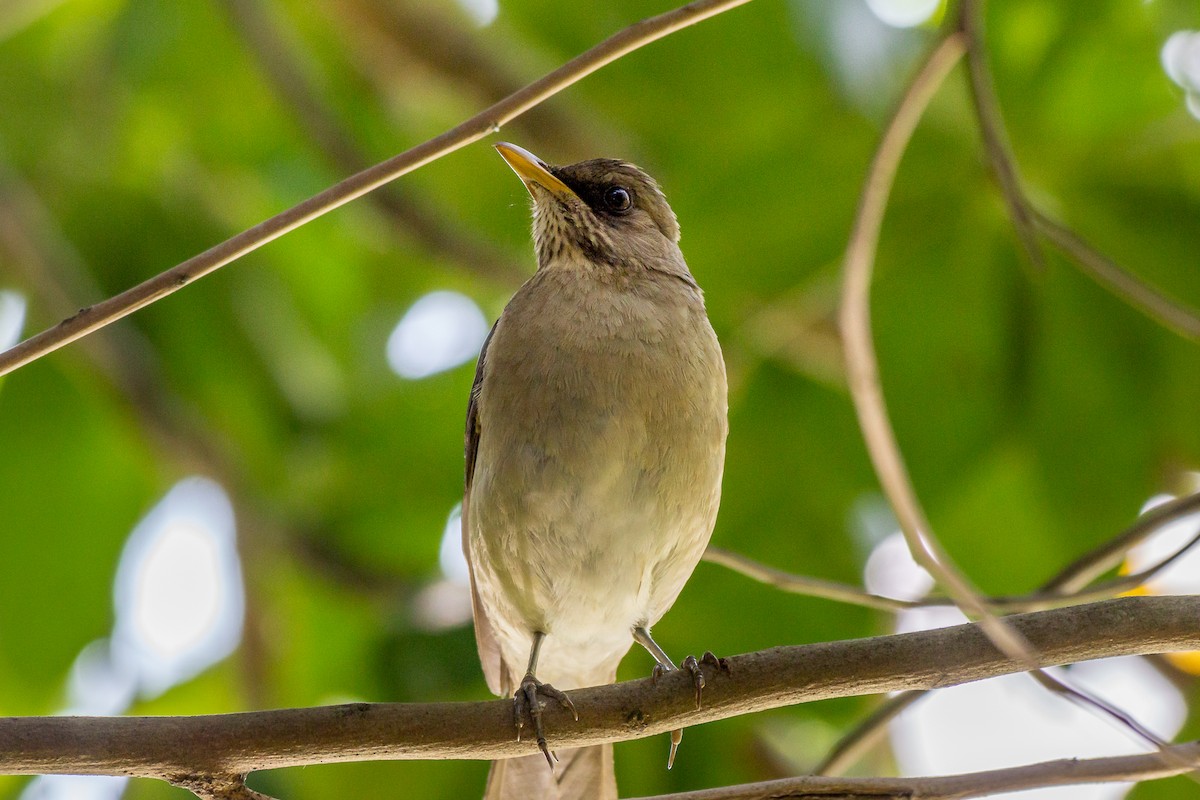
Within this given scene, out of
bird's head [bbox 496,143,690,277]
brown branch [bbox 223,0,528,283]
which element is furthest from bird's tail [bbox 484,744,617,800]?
brown branch [bbox 223,0,528,283]

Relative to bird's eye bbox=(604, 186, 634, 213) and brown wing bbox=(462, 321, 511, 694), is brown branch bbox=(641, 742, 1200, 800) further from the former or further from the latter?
bird's eye bbox=(604, 186, 634, 213)

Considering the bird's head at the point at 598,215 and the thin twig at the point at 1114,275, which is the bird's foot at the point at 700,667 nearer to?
the thin twig at the point at 1114,275

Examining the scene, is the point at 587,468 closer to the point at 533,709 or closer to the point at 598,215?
the point at 533,709

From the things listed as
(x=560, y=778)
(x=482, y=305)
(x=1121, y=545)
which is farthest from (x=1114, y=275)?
(x=482, y=305)

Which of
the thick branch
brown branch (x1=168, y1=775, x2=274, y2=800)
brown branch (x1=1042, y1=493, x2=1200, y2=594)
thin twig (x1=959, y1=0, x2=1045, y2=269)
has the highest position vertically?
thin twig (x1=959, y1=0, x2=1045, y2=269)

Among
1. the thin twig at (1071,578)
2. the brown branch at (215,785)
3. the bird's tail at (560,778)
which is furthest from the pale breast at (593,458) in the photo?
the brown branch at (215,785)

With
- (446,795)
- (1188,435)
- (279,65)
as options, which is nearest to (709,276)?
(1188,435)
